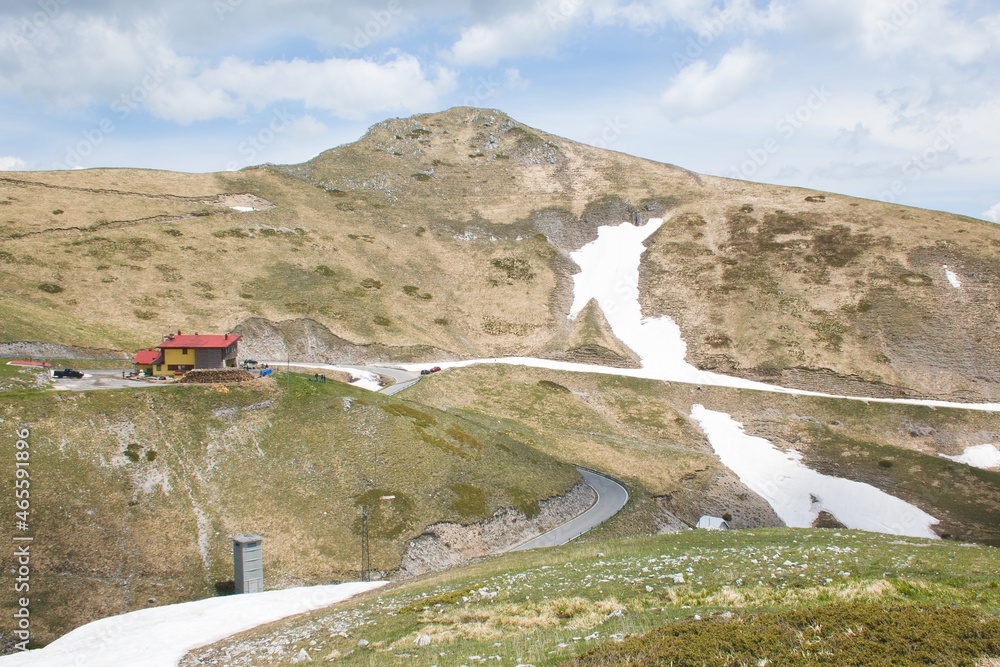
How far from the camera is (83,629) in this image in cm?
2677

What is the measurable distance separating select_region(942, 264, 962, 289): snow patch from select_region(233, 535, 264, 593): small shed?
110 meters

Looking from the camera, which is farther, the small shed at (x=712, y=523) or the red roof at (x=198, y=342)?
the small shed at (x=712, y=523)

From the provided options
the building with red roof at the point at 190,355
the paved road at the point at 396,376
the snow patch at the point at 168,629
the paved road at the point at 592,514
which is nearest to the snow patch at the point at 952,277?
the paved road at the point at 592,514

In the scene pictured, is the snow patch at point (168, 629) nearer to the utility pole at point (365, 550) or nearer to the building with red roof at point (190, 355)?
the utility pole at point (365, 550)

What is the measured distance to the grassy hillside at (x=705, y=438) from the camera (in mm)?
57406

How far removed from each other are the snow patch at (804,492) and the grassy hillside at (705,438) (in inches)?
60.0

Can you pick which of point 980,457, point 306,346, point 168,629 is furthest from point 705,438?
→ point 168,629

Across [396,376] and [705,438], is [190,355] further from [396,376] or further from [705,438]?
[705,438]

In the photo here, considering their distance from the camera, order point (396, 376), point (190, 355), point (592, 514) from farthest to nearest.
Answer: point (396, 376)
point (190, 355)
point (592, 514)

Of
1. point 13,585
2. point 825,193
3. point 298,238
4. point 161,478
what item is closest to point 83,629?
point 13,585

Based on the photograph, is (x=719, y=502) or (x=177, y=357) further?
(x=719, y=502)

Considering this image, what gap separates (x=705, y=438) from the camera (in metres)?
74.6

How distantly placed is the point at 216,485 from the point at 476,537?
58.8 ft

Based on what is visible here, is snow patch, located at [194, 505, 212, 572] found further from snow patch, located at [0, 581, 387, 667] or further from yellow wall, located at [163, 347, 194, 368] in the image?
yellow wall, located at [163, 347, 194, 368]
